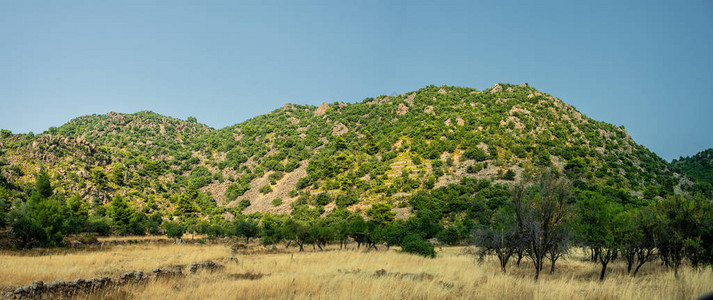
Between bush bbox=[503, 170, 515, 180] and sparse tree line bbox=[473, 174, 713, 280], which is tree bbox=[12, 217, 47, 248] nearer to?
sparse tree line bbox=[473, 174, 713, 280]

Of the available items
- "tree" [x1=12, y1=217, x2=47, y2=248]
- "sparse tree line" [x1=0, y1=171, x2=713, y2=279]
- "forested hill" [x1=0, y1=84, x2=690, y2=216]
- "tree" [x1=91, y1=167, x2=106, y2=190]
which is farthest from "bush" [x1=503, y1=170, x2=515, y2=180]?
"tree" [x1=91, y1=167, x2=106, y2=190]

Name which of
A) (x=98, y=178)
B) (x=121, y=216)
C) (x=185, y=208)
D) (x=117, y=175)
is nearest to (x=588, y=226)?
(x=121, y=216)

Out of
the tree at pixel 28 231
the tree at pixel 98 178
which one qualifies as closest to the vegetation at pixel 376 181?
the tree at pixel 28 231

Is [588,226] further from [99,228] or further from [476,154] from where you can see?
[476,154]

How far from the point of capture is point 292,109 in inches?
7790

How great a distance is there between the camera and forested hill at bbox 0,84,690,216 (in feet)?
288

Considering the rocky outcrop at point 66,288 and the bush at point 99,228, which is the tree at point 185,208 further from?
the rocky outcrop at point 66,288

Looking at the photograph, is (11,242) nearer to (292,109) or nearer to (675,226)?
(675,226)

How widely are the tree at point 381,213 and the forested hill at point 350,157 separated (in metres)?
6.33

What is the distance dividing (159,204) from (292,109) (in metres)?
107

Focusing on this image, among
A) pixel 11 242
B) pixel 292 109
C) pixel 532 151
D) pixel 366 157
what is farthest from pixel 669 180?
pixel 292 109

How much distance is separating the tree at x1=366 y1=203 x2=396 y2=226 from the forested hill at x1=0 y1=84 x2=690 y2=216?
20.8ft

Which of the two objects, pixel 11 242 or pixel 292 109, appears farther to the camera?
pixel 292 109

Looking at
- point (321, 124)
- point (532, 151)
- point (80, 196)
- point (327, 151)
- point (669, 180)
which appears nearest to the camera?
point (80, 196)
